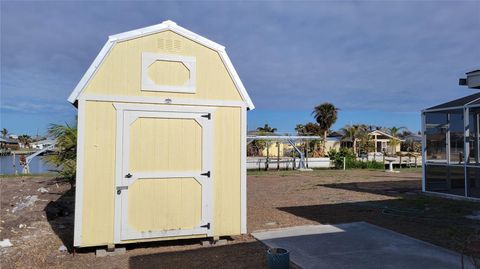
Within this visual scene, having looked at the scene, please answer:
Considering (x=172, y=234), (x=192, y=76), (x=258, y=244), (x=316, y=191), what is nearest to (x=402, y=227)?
(x=258, y=244)

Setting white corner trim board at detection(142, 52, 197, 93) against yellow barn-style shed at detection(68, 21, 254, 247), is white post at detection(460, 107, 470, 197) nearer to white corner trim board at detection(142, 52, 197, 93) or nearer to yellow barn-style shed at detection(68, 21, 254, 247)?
yellow barn-style shed at detection(68, 21, 254, 247)

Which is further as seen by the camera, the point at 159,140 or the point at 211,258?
the point at 159,140

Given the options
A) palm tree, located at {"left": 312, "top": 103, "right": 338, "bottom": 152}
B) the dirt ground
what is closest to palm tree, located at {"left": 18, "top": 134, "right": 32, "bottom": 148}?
palm tree, located at {"left": 312, "top": 103, "right": 338, "bottom": 152}

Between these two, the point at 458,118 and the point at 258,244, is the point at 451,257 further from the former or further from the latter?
the point at 458,118

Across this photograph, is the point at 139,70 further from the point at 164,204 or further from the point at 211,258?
the point at 211,258

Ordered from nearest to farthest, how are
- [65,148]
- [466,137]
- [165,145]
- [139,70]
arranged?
[139,70] → [165,145] → [65,148] → [466,137]

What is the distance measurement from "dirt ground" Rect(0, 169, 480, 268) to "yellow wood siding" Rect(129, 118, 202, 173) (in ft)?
4.44

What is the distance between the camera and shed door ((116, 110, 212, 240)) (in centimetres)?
657

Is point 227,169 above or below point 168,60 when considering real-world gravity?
below

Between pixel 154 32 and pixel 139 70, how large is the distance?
0.66 meters

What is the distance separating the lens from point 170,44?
22.5 ft

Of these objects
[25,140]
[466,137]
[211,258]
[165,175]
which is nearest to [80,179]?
[165,175]

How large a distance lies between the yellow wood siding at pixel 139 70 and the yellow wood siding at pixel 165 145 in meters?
0.48

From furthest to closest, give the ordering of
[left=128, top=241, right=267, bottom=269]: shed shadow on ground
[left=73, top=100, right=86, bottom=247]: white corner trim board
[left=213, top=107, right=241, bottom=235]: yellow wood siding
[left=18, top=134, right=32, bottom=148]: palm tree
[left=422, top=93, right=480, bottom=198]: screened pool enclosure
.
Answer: [left=18, top=134, right=32, bottom=148]: palm tree < [left=422, top=93, right=480, bottom=198]: screened pool enclosure < [left=213, top=107, right=241, bottom=235]: yellow wood siding < [left=73, top=100, right=86, bottom=247]: white corner trim board < [left=128, top=241, right=267, bottom=269]: shed shadow on ground
